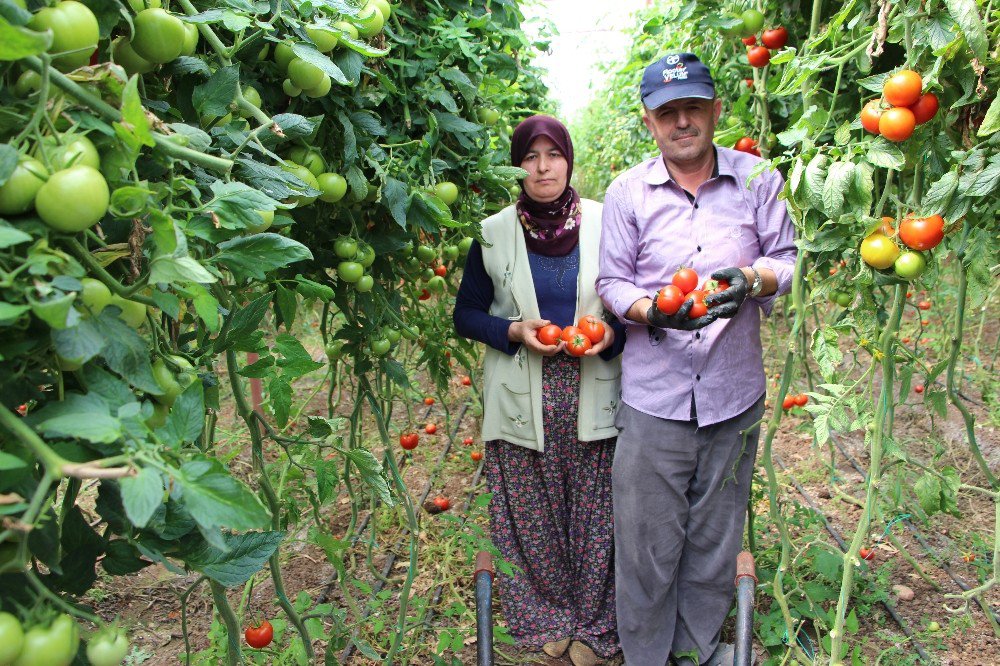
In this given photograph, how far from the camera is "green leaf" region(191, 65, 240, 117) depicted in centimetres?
92

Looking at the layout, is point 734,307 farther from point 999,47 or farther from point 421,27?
point 421,27

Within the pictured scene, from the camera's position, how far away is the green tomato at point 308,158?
4.23ft

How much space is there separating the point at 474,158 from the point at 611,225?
431 millimetres

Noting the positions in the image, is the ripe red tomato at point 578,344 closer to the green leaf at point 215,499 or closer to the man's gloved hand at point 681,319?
the man's gloved hand at point 681,319

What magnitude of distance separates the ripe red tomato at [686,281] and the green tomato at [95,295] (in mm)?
1424

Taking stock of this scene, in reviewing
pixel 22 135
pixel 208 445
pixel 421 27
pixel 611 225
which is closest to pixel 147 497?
pixel 22 135

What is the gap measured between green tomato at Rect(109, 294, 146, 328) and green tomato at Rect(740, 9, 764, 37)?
173cm

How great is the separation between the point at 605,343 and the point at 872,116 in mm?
1014

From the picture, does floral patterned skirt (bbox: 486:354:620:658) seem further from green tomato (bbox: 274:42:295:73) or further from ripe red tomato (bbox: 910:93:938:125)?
green tomato (bbox: 274:42:295:73)

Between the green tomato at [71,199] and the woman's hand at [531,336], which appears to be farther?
the woman's hand at [531,336]

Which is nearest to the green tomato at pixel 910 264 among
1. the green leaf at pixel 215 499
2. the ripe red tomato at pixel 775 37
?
the ripe red tomato at pixel 775 37

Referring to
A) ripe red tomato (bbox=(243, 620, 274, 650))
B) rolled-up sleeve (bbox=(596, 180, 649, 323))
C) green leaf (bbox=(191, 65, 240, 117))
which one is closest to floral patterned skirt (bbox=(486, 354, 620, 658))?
rolled-up sleeve (bbox=(596, 180, 649, 323))

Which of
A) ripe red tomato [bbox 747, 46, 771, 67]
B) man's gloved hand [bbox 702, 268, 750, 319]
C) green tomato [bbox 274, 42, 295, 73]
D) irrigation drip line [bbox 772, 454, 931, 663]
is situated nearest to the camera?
green tomato [bbox 274, 42, 295, 73]

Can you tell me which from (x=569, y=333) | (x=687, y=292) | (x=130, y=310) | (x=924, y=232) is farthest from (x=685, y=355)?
(x=130, y=310)
